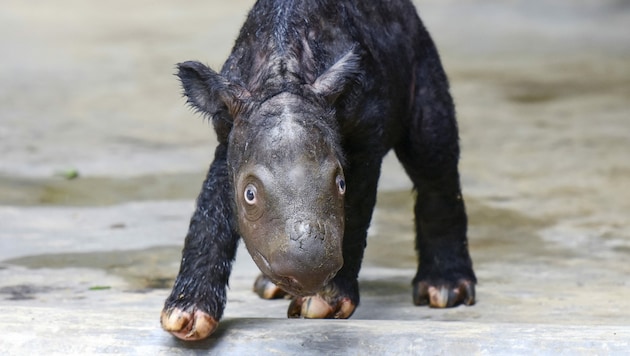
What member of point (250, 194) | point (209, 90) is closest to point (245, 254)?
point (209, 90)

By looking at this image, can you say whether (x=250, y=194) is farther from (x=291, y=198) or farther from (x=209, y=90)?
(x=209, y=90)

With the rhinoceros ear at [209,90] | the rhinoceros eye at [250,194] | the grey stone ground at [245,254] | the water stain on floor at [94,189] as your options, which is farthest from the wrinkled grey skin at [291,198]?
the water stain on floor at [94,189]

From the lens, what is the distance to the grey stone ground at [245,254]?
5.39m

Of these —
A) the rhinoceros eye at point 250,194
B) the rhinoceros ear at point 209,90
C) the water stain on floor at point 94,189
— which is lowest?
the water stain on floor at point 94,189

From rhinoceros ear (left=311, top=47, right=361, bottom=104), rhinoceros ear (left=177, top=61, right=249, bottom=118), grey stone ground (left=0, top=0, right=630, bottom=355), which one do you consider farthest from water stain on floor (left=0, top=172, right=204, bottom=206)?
rhinoceros ear (left=311, top=47, right=361, bottom=104)

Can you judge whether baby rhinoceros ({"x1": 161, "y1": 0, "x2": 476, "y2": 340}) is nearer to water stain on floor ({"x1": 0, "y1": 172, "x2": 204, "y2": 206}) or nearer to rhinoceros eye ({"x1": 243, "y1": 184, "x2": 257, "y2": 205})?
rhinoceros eye ({"x1": 243, "y1": 184, "x2": 257, "y2": 205})

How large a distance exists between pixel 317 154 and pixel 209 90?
682mm

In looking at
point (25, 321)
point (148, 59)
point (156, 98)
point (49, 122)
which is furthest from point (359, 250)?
point (148, 59)

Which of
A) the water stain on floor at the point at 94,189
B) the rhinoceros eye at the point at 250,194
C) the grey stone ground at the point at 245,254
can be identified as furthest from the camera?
the water stain on floor at the point at 94,189

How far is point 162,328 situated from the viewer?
5.41m

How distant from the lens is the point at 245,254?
8.49m

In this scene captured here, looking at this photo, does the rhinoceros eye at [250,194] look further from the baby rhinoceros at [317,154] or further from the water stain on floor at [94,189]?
the water stain on floor at [94,189]

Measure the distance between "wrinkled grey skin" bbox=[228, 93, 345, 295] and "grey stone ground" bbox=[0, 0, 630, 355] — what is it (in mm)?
635

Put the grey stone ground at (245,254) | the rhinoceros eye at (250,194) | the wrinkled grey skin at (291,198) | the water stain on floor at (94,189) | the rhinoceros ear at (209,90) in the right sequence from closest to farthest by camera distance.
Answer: the wrinkled grey skin at (291,198), the rhinoceros eye at (250,194), the rhinoceros ear at (209,90), the grey stone ground at (245,254), the water stain on floor at (94,189)
